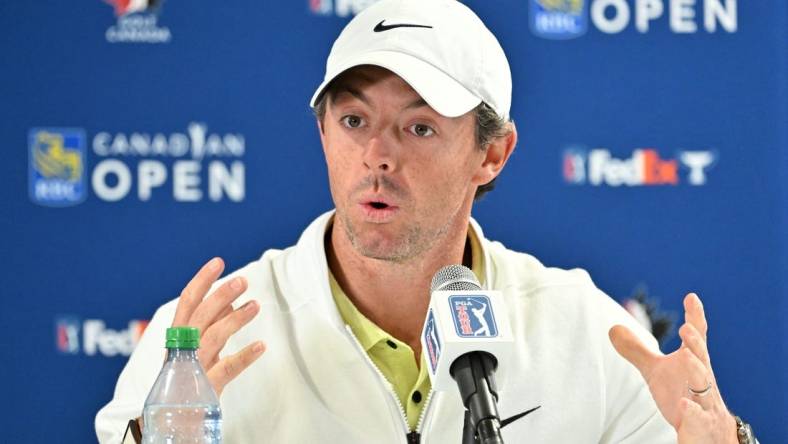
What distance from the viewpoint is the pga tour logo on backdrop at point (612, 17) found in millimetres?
3180

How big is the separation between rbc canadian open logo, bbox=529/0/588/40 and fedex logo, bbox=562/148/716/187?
312mm

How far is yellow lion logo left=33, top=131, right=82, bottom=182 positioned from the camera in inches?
122

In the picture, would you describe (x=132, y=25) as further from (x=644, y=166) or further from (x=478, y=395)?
(x=478, y=395)

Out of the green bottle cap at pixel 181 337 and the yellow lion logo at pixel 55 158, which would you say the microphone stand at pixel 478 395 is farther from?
the yellow lion logo at pixel 55 158

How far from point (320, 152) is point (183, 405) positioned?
56.1 inches

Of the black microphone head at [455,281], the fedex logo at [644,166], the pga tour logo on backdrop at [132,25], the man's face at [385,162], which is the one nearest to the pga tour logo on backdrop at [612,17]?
the fedex logo at [644,166]

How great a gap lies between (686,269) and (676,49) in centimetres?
57

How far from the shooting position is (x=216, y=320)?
190 cm

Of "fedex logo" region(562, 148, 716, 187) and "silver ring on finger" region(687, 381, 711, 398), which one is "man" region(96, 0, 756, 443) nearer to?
"silver ring on finger" region(687, 381, 711, 398)

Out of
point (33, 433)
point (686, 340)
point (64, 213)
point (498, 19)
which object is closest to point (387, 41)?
point (686, 340)

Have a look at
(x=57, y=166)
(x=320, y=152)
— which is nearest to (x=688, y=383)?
(x=320, y=152)

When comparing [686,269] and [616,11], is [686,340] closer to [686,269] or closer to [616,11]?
[686,269]

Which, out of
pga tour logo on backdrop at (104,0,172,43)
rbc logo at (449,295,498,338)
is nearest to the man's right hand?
rbc logo at (449,295,498,338)

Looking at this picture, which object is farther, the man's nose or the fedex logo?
the fedex logo
